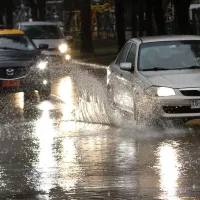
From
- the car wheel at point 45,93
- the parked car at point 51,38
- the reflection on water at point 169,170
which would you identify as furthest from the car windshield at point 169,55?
the parked car at point 51,38

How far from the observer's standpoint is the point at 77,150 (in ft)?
38.2

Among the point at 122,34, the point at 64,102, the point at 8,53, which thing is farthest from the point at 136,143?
the point at 122,34

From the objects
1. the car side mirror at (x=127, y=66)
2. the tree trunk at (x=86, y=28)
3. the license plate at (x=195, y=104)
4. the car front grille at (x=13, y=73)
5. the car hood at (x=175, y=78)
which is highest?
Result: the car side mirror at (x=127, y=66)

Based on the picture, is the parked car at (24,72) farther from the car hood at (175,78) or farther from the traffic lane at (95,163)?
the car hood at (175,78)

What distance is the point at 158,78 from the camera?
44.0 feet

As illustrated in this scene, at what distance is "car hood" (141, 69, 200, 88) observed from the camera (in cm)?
1307

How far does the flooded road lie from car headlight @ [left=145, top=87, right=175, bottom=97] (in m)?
0.59

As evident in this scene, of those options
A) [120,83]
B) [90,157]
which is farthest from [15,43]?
[90,157]

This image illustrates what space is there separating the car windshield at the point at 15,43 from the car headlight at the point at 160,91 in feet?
26.1

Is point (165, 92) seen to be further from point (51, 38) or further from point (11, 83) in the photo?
point (51, 38)

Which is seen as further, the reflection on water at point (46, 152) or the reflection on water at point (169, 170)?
the reflection on water at point (46, 152)

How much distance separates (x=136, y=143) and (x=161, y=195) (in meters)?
3.75

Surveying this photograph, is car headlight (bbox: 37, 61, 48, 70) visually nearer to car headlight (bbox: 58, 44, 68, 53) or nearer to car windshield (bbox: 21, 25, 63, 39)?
car headlight (bbox: 58, 44, 68, 53)

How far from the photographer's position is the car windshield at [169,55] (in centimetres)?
1412
